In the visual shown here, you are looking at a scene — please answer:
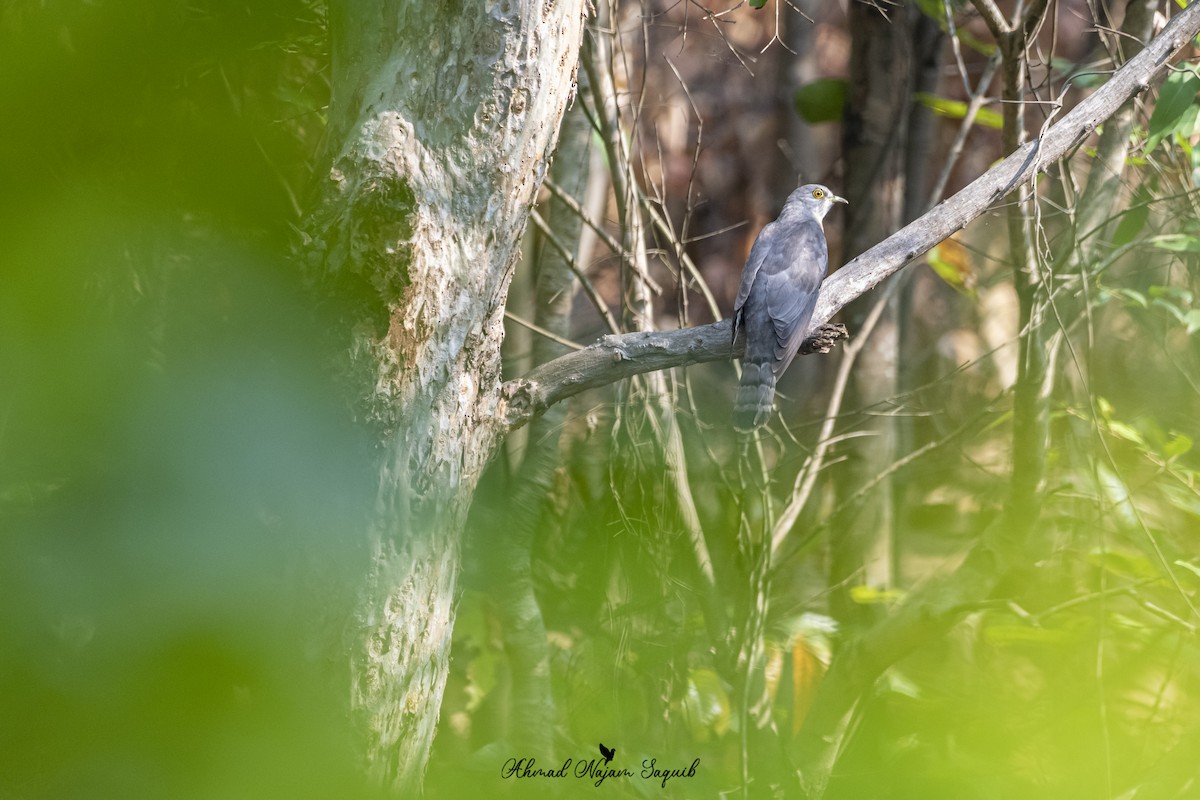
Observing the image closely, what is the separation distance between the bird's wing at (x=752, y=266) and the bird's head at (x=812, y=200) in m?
0.25

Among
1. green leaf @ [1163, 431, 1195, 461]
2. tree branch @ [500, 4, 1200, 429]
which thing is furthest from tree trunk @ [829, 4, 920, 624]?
tree branch @ [500, 4, 1200, 429]

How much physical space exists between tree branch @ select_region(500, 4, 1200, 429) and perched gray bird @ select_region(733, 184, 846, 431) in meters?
0.19

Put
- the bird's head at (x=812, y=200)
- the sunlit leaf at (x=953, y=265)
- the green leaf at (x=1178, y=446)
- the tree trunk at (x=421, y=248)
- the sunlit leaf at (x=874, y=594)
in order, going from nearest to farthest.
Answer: the tree trunk at (x=421, y=248), the green leaf at (x=1178, y=446), the sunlit leaf at (x=874, y=594), the bird's head at (x=812, y=200), the sunlit leaf at (x=953, y=265)

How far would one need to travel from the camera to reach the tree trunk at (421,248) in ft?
6.54

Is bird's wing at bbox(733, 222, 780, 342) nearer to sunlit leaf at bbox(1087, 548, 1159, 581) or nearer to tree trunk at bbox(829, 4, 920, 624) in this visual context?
tree trunk at bbox(829, 4, 920, 624)

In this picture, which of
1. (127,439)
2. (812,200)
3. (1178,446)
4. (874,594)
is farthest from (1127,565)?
(127,439)

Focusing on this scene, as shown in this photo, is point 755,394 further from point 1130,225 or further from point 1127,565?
point 1130,225

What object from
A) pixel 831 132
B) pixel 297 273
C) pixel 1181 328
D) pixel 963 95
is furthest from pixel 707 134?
pixel 297 273

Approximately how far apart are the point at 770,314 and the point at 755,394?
0.95ft

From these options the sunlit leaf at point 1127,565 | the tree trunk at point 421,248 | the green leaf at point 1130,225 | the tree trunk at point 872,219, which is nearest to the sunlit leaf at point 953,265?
the tree trunk at point 872,219

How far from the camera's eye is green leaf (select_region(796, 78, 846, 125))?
16.6 ft

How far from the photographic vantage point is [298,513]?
3.92 feet

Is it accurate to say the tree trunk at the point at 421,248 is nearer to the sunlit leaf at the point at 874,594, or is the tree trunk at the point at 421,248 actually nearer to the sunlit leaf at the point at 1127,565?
the sunlit leaf at the point at 874,594

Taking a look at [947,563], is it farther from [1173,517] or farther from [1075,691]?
[1075,691]
